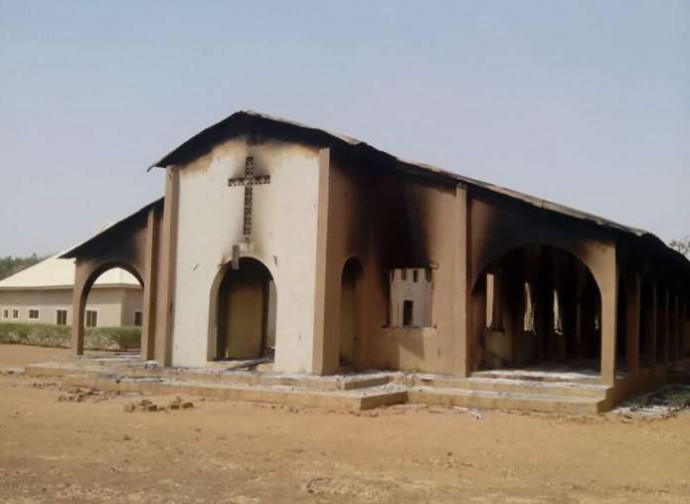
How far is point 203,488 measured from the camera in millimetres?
7070

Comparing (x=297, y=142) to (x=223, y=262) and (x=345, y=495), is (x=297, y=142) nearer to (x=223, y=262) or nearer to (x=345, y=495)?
(x=223, y=262)

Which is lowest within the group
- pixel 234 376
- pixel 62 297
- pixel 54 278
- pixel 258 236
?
pixel 234 376

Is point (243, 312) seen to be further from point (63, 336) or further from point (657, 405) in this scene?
point (63, 336)

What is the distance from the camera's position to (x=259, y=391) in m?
14.2

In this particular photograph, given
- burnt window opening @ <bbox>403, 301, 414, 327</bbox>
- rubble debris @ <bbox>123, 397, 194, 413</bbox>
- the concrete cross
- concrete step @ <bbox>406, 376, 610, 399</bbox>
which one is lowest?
rubble debris @ <bbox>123, 397, 194, 413</bbox>

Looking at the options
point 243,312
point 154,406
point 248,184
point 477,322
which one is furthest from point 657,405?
point 243,312

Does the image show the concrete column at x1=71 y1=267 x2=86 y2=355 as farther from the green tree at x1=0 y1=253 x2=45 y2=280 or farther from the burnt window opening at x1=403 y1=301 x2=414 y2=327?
the green tree at x1=0 y1=253 x2=45 y2=280

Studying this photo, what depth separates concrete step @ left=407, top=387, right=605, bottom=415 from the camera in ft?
42.6

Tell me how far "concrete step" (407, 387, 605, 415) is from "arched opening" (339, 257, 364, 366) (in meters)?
3.13

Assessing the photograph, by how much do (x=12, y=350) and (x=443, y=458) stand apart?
25.3 meters

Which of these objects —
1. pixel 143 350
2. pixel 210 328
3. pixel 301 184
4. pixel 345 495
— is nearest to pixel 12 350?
pixel 143 350

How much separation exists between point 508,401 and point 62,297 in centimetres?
2675

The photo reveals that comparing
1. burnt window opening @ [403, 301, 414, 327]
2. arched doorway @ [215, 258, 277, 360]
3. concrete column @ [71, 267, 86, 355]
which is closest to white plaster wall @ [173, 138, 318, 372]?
arched doorway @ [215, 258, 277, 360]

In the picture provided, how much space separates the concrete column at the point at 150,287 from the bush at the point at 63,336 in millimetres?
10743
